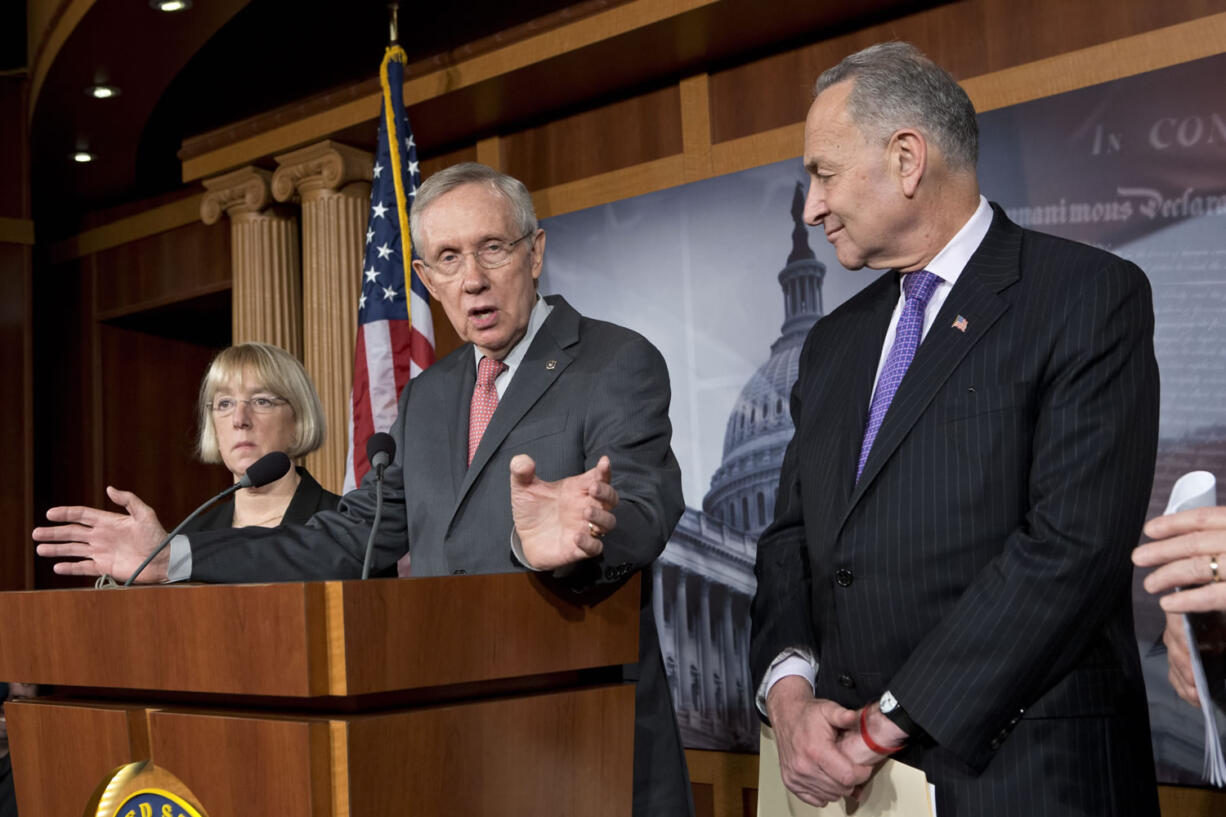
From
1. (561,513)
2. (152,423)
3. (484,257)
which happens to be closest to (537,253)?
(484,257)

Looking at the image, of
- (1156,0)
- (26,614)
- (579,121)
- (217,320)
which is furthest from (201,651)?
(217,320)

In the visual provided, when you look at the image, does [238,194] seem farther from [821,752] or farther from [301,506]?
[821,752]

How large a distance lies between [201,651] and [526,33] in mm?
3840

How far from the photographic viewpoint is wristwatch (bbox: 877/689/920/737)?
1.63 meters

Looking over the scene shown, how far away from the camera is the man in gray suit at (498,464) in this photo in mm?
1772

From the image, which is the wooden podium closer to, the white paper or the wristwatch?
the wristwatch

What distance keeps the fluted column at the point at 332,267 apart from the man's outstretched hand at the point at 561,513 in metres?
4.13

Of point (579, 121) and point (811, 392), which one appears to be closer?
point (811, 392)

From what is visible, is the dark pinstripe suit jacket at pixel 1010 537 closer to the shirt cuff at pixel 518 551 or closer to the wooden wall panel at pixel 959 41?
the shirt cuff at pixel 518 551

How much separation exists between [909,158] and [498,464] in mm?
772

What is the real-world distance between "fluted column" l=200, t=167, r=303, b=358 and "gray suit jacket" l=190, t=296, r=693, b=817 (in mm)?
4114

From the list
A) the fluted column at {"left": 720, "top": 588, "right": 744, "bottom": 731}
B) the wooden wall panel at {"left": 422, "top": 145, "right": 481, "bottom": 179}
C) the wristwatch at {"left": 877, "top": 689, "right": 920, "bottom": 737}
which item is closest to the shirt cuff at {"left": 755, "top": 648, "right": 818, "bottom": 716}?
the wristwatch at {"left": 877, "top": 689, "right": 920, "bottom": 737}

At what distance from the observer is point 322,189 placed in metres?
5.75

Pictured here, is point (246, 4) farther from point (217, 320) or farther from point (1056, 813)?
point (1056, 813)
